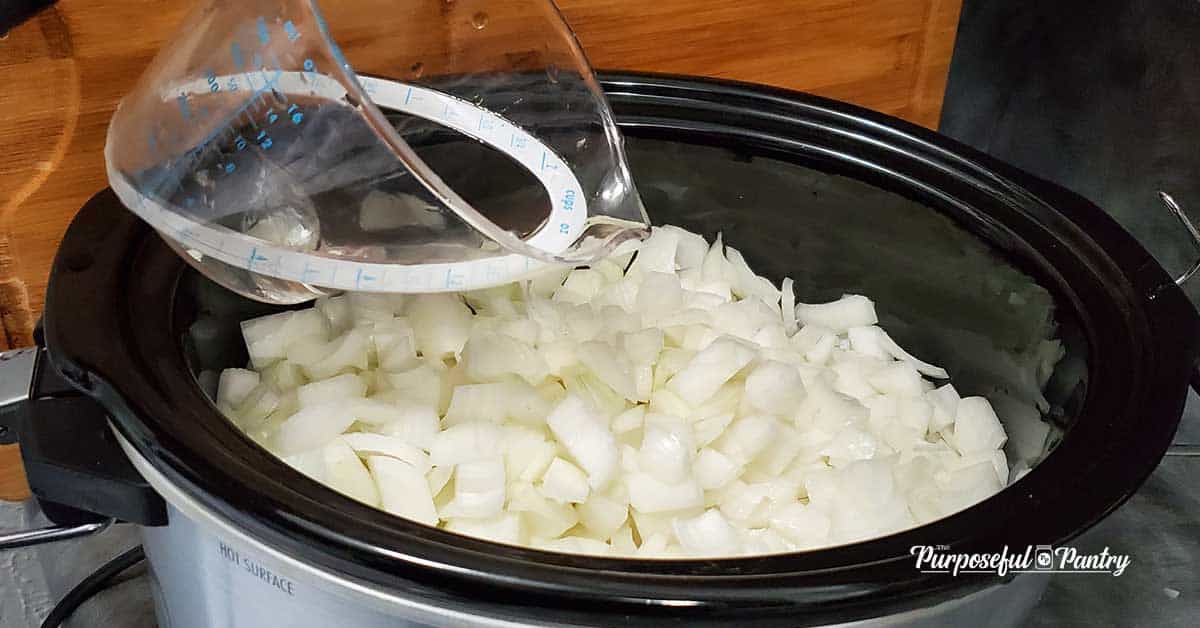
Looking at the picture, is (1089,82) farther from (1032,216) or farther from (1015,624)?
(1015,624)

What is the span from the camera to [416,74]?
92 centimetres

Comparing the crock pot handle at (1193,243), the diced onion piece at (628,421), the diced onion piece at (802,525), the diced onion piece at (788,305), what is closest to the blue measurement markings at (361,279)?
the diced onion piece at (628,421)

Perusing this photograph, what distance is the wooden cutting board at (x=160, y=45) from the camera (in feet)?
3.02

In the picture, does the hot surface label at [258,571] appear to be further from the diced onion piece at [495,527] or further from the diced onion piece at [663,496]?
the diced onion piece at [663,496]

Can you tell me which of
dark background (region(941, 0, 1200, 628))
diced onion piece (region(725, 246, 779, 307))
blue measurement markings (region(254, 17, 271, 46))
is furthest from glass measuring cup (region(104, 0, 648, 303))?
dark background (region(941, 0, 1200, 628))

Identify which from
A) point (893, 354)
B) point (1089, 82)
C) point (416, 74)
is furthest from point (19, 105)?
point (1089, 82)

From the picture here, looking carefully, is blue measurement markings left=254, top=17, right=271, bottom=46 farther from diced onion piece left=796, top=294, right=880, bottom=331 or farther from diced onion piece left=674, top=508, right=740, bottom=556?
diced onion piece left=796, top=294, right=880, bottom=331

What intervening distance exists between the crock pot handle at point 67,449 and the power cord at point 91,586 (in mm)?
260

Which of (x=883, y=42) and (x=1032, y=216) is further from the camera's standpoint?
(x=883, y=42)

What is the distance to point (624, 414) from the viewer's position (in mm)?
855

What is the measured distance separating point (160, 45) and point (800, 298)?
2.00ft

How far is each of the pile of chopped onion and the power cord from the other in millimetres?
257

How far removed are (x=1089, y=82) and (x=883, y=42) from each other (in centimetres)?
26

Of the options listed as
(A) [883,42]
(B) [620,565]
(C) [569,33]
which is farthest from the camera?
(A) [883,42]
